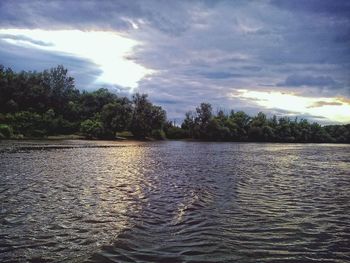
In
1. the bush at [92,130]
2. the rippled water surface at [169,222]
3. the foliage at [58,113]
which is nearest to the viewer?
the rippled water surface at [169,222]

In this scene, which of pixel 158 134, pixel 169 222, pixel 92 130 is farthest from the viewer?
pixel 158 134

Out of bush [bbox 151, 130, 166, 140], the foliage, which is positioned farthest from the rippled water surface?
bush [bbox 151, 130, 166, 140]

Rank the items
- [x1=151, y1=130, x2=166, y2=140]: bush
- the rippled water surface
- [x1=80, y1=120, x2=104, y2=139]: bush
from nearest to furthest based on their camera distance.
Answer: the rippled water surface, [x1=80, y1=120, x2=104, y2=139]: bush, [x1=151, y1=130, x2=166, y2=140]: bush

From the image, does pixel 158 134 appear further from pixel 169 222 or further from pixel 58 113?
pixel 169 222

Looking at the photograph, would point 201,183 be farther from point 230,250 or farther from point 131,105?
point 131,105

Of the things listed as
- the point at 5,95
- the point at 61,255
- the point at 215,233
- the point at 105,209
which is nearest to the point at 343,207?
the point at 215,233

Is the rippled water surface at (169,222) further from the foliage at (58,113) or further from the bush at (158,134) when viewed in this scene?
the bush at (158,134)

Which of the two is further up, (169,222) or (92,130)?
(92,130)

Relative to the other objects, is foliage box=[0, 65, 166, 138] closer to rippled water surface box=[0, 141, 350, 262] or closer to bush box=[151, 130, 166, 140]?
bush box=[151, 130, 166, 140]

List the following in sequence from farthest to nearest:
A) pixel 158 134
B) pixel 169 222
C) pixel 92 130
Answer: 1. pixel 158 134
2. pixel 92 130
3. pixel 169 222

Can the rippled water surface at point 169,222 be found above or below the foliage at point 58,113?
below

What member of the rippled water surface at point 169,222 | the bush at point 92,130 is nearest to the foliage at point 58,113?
the bush at point 92,130

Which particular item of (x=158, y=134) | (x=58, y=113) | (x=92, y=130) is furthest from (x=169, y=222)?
(x=58, y=113)

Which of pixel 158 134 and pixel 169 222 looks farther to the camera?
pixel 158 134
